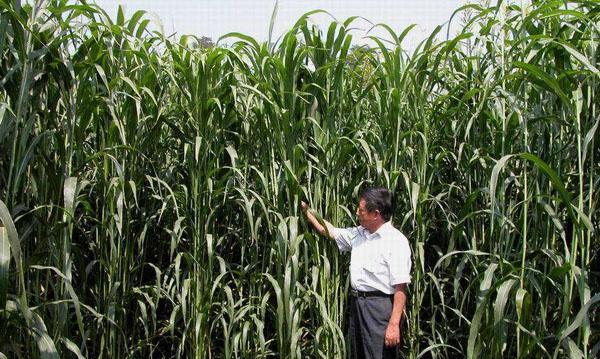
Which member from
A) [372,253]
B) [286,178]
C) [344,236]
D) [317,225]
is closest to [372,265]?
[372,253]

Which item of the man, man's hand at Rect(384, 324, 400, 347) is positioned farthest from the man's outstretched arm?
man's hand at Rect(384, 324, 400, 347)

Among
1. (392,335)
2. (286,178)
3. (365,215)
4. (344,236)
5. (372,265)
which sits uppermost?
(286,178)

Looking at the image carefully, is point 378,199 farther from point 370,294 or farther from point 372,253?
point 370,294

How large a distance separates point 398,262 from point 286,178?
21.7 inches

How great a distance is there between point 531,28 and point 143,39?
159 centimetres

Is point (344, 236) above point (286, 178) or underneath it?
underneath

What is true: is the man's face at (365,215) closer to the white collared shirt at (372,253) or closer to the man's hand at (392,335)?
the white collared shirt at (372,253)

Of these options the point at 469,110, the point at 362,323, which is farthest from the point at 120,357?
the point at 469,110

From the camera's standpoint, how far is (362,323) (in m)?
2.64

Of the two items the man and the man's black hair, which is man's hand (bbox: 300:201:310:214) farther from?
the man's black hair

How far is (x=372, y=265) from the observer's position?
103 inches

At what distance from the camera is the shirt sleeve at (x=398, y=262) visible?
2.54 metres

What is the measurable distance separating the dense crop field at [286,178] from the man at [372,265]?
0.08 m

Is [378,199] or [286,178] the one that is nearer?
[378,199]
